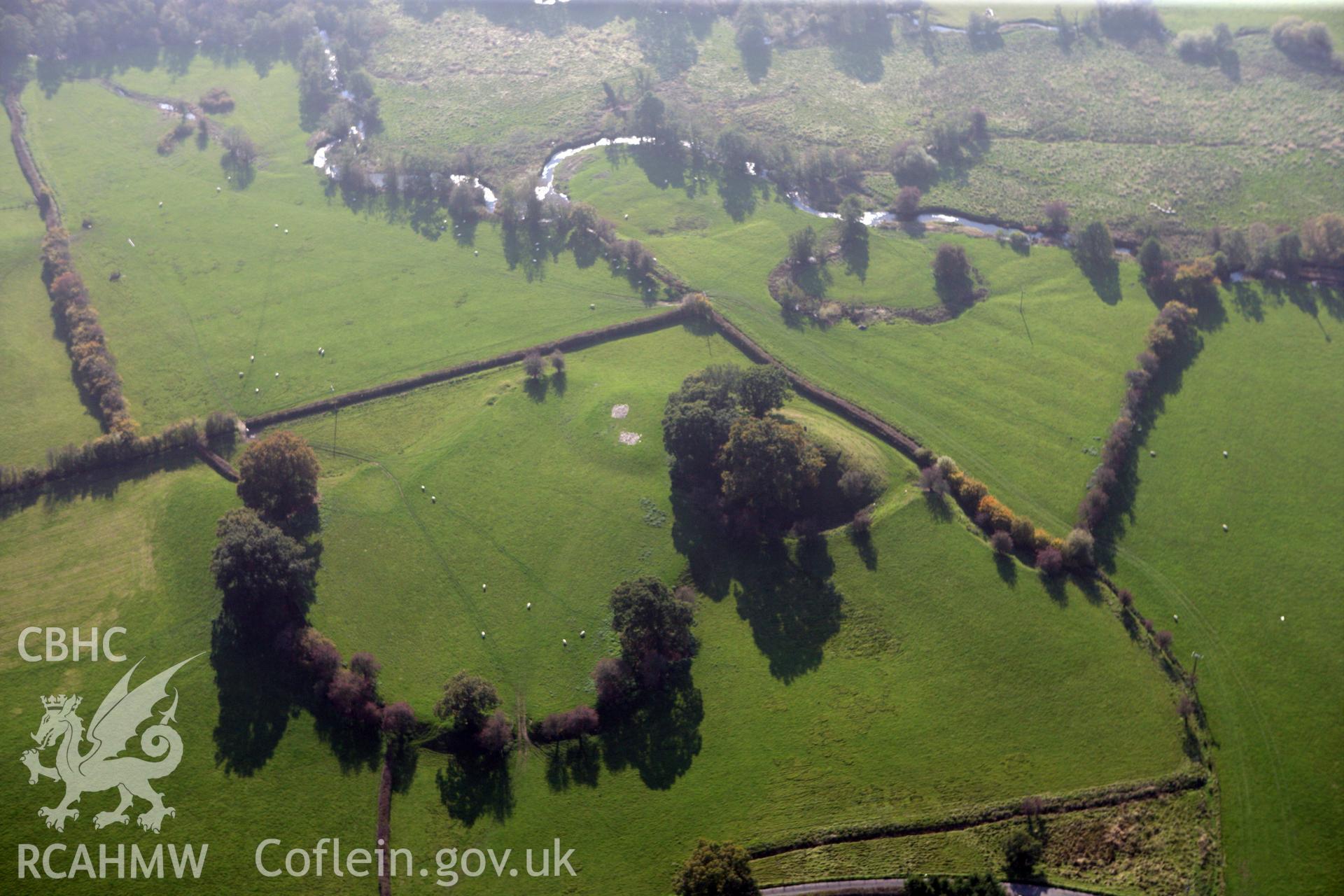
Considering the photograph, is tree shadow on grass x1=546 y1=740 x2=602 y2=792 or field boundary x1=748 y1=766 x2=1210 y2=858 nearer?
field boundary x1=748 y1=766 x2=1210 y2=858

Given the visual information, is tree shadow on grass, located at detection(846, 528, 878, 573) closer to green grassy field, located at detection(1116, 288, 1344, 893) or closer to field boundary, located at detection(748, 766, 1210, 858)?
green grassy field, located at detection(1116, 288, 1344, 893)

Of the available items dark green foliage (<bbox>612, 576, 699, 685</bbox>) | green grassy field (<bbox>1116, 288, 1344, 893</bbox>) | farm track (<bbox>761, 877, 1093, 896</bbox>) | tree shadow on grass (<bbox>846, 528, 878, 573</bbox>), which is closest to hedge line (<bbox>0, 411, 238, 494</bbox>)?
dark green foliage (<bbox>612, 576, 699, 685</bbox>)

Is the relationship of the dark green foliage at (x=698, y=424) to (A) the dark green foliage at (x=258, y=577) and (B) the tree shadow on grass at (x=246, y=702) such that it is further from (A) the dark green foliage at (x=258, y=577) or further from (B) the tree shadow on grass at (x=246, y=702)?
(B) the tree shadow on grass at (x=246, y=702)

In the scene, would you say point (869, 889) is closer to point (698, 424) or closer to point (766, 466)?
point (766, 466)

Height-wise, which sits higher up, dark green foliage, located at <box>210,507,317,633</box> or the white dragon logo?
dark green foliage, located at <box>210,507,317,633</box>

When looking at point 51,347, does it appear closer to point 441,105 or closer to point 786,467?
point 441,105

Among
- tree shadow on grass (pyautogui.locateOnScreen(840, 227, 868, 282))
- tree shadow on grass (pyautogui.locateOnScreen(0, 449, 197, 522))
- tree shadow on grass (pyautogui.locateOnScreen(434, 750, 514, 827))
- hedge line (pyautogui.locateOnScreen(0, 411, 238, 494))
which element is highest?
tree shadow on grass (pyautogui.locateOnScreen(840, 227, 868, 282))

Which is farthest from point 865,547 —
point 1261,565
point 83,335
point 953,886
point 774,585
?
point 83,335
